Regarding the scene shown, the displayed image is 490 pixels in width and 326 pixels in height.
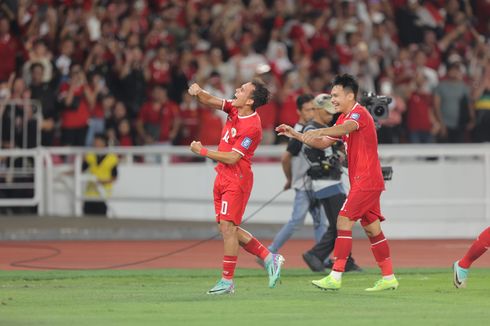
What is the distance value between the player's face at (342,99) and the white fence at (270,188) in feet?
30.7

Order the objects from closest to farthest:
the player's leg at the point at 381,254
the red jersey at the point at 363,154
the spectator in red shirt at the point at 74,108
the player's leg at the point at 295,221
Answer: the red jersey at the point at 363,154
the player's leg at the point at 381,254
the player's leg at the point at 295,221
the spectator in red shirt at the point at 74,108

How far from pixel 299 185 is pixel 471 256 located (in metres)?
3.95

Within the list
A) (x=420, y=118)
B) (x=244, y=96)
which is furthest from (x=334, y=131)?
(x=420, y=118)

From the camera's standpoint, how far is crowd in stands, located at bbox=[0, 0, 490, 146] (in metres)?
26.1

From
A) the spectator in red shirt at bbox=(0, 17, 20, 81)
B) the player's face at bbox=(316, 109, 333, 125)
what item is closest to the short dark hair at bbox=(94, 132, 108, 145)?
the spectator in red shirt at bbox=(0, 17, 20, 81)

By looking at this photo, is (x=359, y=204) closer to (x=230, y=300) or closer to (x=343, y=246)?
(x=343, y=246)

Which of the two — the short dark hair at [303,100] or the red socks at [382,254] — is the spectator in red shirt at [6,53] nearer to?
the short dark hair at [303,100]

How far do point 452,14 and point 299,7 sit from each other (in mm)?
3861

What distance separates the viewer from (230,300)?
1297cm

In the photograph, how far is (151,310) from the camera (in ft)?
39.2

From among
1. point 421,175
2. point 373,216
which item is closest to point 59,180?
point 421,175

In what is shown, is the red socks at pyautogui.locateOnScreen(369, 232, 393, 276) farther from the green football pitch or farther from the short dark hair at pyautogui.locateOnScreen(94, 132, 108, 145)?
the short dark hair at pyautogui.locateOnScreen(94, 132, 108, 145)

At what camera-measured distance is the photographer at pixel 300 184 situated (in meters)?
17.1

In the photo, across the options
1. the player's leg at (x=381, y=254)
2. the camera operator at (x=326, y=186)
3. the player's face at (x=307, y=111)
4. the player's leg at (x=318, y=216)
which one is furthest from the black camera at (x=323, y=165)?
the player's leg at (x=381, y=254)
